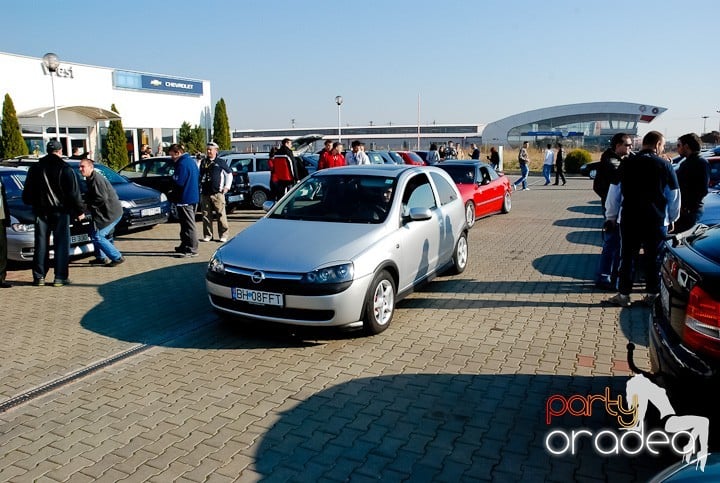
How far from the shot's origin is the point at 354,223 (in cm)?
618

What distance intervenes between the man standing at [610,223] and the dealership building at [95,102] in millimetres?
20457

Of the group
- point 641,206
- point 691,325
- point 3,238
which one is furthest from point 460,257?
point 3,238

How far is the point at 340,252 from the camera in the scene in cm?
546

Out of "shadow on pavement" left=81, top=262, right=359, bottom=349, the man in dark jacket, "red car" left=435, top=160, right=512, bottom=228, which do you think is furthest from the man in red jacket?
"shadow on pavement" left=81, top=262, right=359, bottom=349

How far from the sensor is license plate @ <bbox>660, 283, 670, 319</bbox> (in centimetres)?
337

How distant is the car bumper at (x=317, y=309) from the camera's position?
17.0ft

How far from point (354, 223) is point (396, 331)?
1.22 meters

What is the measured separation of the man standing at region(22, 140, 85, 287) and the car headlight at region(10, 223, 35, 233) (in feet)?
2.60

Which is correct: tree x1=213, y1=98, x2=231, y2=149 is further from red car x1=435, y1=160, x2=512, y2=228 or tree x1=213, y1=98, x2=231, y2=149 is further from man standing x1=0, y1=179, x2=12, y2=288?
man standing x1=0, y1=179, x2=12, y2=288

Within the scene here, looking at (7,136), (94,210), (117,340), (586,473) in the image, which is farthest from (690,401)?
(7,136)

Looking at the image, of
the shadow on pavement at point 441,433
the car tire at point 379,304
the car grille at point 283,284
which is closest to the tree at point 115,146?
the car grille at point 283,284

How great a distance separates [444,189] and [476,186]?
599 cm

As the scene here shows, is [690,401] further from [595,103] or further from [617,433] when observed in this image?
[595,103]

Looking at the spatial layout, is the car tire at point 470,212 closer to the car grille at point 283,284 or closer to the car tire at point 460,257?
the car tire at point 460,257
